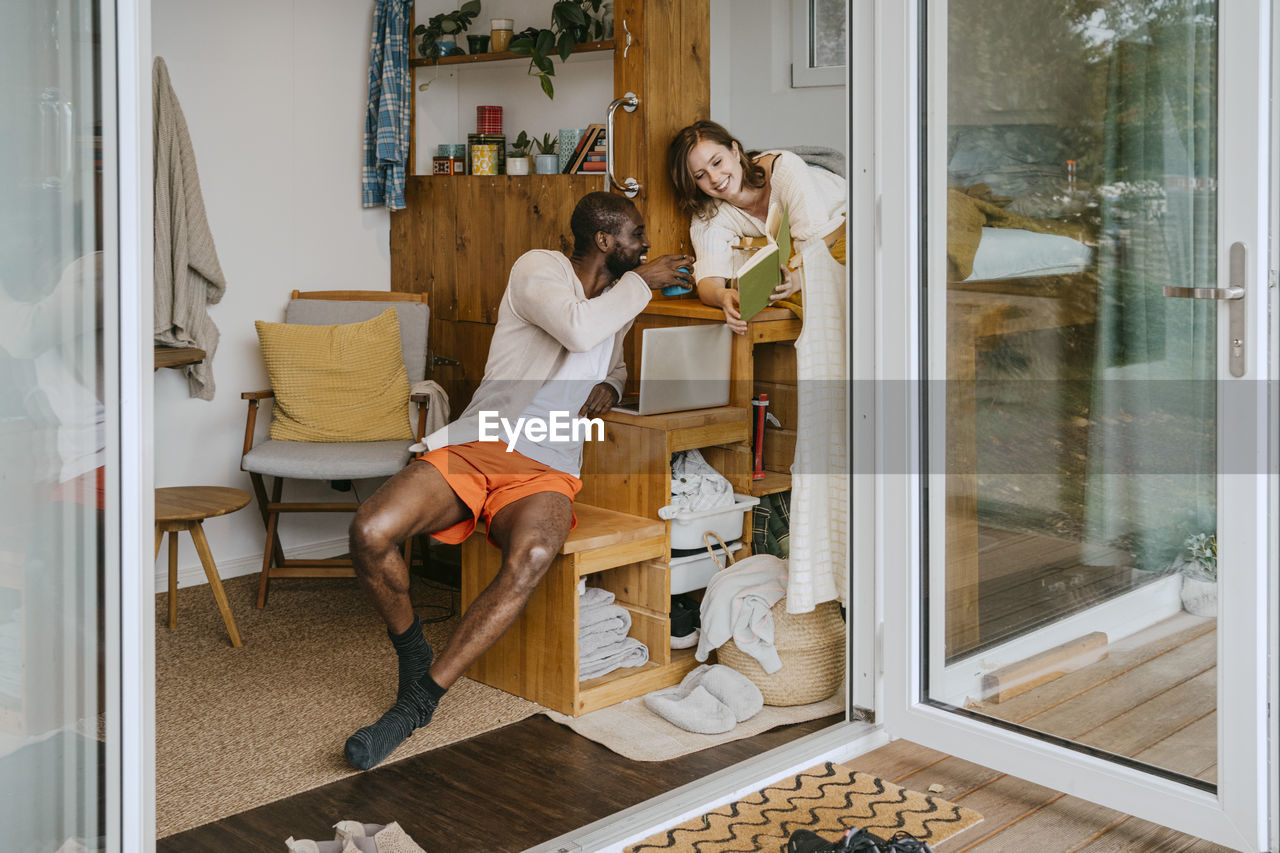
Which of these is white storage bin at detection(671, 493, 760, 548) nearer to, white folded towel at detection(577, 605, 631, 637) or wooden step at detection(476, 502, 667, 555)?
wooden step at detection(476, 502, 667, 555)

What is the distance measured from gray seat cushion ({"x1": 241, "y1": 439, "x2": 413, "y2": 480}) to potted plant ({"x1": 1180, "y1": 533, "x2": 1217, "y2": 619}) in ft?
7.72

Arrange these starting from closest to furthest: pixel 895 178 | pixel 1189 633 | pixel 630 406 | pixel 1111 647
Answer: pixel 1189 633 → pixel 1111 647 → pixel 895 178 → pixel 630 406

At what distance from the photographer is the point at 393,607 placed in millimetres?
2875

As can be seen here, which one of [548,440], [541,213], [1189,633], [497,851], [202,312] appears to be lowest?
[497,851]

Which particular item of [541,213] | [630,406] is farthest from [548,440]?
[541,213]

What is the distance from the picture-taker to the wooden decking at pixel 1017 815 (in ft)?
7.39

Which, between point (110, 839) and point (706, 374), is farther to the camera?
point (706, 374)

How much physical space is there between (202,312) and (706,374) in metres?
1.75

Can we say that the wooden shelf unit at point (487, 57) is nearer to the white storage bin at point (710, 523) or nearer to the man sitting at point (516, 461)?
the man sitting at point (516, 461)

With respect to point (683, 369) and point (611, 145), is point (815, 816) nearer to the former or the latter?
point (683, 369)

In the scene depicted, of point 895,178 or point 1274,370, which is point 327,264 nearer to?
point 895,178

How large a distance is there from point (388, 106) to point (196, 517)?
1.73 m

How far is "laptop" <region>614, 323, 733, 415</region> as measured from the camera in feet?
10.4

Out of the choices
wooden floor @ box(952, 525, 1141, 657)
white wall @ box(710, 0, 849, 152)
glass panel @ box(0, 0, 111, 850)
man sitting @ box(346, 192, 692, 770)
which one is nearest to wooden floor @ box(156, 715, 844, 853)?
man sitting @ box(346, 192, 692, 770)
